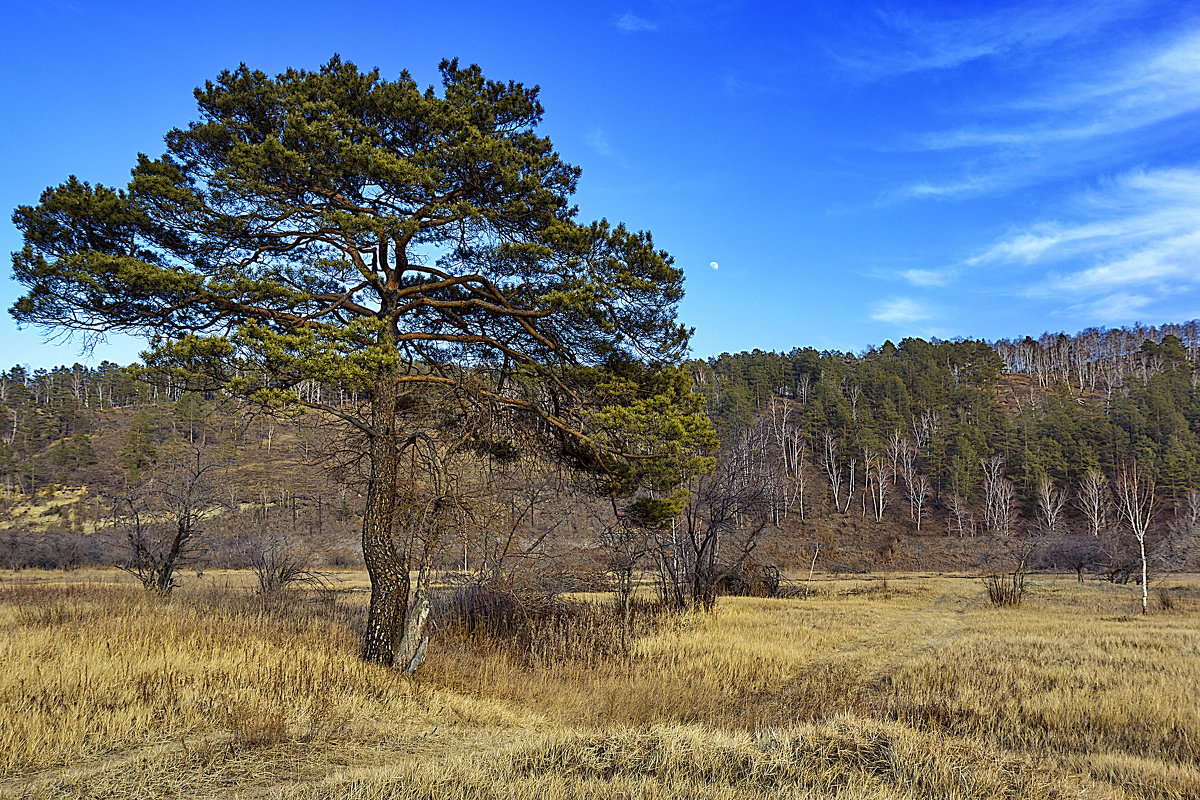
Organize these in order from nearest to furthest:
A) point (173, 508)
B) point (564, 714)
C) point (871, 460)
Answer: point (564, 714) < point (173, 508) < point (871, 460)

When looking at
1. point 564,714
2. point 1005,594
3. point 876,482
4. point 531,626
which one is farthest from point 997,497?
point 564,714

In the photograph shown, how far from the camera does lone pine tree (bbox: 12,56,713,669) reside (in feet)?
30.9

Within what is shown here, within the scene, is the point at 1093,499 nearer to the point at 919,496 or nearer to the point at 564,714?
the point at 919,496

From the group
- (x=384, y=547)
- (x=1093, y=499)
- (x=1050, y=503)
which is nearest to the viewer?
(x=384, y=547)

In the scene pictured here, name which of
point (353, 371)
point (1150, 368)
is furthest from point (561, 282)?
point (1150, 368)

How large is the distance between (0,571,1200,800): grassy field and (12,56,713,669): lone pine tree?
1951mm

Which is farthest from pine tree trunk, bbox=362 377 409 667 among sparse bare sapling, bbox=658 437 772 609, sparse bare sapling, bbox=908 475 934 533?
sparse bare sapling, bbox=908 475 934 533

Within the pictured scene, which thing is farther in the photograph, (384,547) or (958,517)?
(958,517)

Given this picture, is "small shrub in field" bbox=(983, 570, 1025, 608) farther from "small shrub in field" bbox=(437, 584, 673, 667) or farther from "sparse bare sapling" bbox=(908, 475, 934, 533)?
"sparse bare sapling" bbox=(908, 475, 934, 533)

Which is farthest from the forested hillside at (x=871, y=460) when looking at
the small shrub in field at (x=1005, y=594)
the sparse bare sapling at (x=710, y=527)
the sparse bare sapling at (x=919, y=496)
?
the sparse bare sapling at (x=710, y=527)

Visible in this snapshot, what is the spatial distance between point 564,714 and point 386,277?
7.46 meters

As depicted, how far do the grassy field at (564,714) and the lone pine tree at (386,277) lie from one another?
1.95 m

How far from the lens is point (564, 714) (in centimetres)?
859

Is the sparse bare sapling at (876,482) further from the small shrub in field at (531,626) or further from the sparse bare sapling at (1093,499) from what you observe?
the small shrub in field at (531,626)
